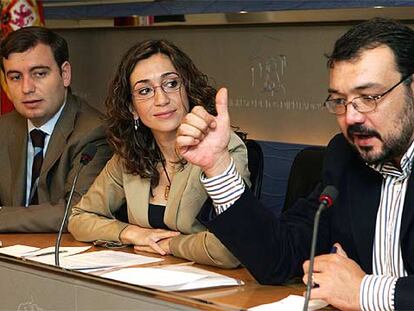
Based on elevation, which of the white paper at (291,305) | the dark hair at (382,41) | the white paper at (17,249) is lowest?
the white paper at (17,249)

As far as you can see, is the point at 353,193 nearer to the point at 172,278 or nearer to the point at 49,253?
the point at 172,278

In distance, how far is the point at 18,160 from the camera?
3.82 meters

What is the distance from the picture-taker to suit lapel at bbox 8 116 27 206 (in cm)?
379

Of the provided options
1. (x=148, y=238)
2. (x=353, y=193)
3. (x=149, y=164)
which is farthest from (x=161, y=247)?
(x=353, y=193)

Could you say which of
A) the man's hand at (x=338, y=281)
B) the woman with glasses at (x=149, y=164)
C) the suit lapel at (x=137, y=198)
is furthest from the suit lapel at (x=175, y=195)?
the man's hand at (x=338, y=281)

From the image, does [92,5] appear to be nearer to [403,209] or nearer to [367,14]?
[367,14]

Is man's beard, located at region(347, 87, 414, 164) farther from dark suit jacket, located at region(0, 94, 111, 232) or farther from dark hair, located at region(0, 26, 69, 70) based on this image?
dark hair, located at region(0, 26, 69, 70)

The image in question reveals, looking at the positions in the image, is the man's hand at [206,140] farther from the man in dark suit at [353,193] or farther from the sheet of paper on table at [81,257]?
the sheet of paper on table at [81,257]

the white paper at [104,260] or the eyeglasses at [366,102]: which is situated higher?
the eyeglasses at [366,102]

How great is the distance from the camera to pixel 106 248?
3.10 m

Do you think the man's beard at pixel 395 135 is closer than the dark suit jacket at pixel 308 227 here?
Yes

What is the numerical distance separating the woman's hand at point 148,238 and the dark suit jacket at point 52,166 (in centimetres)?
43

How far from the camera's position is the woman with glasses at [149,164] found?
3066mm

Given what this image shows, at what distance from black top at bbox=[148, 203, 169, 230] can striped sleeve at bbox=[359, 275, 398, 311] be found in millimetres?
1089
